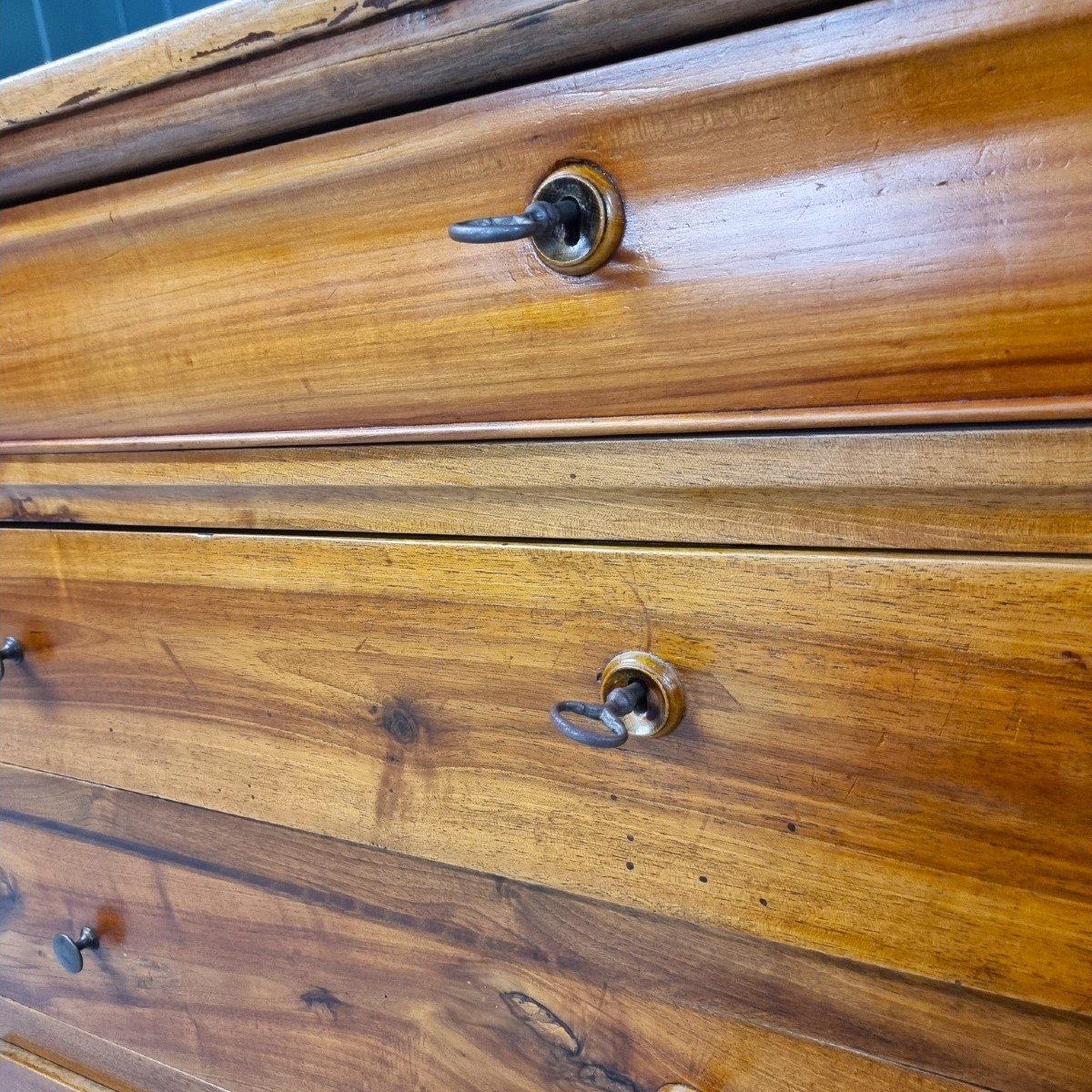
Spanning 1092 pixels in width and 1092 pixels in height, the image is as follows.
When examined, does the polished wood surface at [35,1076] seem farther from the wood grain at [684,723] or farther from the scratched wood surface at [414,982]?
the wood grain at [684,723]

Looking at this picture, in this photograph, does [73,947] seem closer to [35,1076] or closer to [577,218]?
[35,1076]

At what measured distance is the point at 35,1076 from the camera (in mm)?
695

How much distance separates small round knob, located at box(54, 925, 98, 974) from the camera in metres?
0.62

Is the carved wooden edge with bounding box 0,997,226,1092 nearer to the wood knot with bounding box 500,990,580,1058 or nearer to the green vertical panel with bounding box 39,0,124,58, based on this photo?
the wood knot with bounding box 500,990,580,1058

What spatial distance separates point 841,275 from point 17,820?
660 millimetres

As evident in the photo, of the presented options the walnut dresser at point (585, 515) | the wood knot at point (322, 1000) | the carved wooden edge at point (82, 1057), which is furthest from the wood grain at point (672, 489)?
the carved wooden edge at point (82, 1057)

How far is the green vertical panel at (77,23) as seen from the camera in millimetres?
846

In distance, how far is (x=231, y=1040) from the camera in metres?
0.58

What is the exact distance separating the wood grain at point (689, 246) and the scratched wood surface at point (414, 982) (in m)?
0.25

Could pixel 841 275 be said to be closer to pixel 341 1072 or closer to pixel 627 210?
pixel 627 210

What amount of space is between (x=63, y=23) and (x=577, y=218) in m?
0.77

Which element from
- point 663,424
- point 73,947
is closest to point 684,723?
point 663,424

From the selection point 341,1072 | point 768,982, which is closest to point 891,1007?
point 768,982

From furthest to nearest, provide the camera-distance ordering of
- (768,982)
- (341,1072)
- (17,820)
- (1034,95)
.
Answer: (17,820) → (341,1072) → (768,982) → (1034,95)
